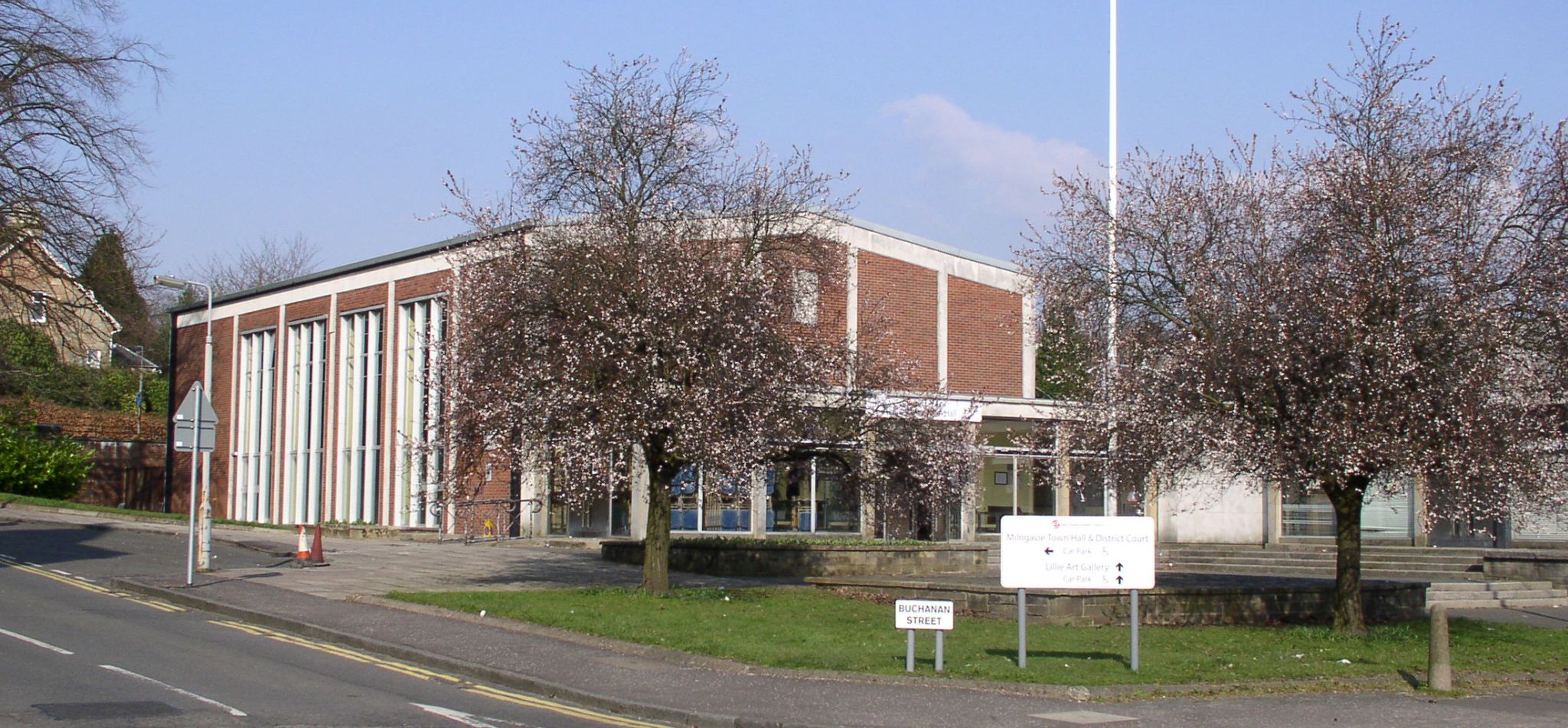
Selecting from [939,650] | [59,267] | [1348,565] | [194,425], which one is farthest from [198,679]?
[59,267]

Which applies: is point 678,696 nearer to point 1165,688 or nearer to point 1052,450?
point 1165,688

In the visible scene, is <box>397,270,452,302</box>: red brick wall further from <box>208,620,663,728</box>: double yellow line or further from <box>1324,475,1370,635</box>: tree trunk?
<box>1324,475,1370,635</box>: tree trunk

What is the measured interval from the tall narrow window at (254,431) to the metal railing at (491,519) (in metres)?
12.3

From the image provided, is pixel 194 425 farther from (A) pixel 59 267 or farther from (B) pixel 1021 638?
(A) pixel 59 267

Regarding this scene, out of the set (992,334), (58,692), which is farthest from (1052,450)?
(992,334)

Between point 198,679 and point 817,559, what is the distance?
44.8 feet

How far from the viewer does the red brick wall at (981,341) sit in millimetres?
35844

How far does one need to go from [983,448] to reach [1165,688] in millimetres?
10578

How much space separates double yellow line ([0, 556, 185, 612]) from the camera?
1766cm

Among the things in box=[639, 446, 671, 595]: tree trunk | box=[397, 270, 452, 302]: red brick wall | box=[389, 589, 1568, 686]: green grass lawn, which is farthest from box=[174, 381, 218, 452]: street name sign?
box=[397, 270, 452, 302]: red brick wall

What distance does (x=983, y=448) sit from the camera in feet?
74.8

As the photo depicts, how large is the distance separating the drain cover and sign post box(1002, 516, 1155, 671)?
297 inches

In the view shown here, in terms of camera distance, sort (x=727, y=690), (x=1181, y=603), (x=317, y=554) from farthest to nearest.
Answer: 1. (x=317, y=554)
2. (x=1181, y=603)
3. (x=727, y=690)

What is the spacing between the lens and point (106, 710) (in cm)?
1012
